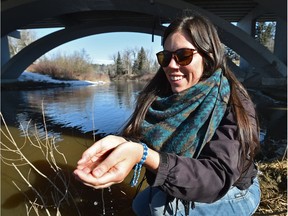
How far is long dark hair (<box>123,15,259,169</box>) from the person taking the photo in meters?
1.19

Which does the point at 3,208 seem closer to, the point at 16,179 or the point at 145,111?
the point at 16,179

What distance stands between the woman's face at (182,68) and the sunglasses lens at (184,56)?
0.06 feet

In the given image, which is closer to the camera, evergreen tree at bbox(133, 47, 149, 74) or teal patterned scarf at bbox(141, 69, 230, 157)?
teal patterned scarf at bbox(141, 69, 230, 157)

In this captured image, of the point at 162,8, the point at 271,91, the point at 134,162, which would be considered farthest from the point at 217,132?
the point at 271,91

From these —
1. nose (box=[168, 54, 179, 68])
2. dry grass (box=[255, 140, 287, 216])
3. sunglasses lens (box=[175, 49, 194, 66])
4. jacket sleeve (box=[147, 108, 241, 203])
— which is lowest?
dry grass (box=[255, 140, 287, 216])

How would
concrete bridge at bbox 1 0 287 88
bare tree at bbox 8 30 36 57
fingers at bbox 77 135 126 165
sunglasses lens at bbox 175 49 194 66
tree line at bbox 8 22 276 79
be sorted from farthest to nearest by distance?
bare tree at bbox 8 30 36 57, tree line at bbox 8 22 276 79, concrete bridge at bbox 1 0 287 88, sunglasses lens at bbox 175 49 194 66, fingers at bbox 77 135 126 165

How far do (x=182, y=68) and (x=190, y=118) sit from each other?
32cm

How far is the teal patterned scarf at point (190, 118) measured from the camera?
3.96ft

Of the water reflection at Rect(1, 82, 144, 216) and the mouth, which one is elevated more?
the mouth

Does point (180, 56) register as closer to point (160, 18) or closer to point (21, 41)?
point (160, 18)

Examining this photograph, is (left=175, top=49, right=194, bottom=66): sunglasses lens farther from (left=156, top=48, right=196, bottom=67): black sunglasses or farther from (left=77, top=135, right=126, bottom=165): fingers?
(left=77, top=135, right=126, bottom=165): fingers

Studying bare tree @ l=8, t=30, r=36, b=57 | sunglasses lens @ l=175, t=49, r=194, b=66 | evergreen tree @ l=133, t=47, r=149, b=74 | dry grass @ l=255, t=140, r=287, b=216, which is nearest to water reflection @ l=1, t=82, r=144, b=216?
sunglasses lens @ l=175, t=49, r=194, b=66

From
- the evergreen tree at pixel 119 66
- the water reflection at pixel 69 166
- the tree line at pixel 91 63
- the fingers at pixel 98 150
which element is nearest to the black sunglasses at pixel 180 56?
the fingers at pixel 98 150

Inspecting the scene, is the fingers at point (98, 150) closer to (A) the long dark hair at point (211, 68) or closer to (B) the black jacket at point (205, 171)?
(B) the black jacket at point (205, 171)
